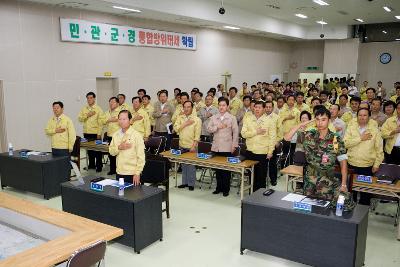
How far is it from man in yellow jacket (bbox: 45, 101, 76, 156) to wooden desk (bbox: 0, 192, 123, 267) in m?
2.68

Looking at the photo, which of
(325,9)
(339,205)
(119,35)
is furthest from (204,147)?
(325,9)

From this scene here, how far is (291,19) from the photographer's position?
15.4 metres

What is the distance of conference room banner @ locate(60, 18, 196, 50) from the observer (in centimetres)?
921

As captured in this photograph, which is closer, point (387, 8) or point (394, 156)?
point (394, 156)

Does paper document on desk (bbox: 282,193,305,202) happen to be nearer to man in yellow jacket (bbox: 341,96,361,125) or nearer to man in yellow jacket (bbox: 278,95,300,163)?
man in yellow jacket (bbox: 278,95,300,163)

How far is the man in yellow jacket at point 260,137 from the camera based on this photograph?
620 centimetres

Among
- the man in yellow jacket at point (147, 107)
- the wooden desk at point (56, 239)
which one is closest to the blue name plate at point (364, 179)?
the wooden desk at point (56, 239)

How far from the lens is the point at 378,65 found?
712 inches

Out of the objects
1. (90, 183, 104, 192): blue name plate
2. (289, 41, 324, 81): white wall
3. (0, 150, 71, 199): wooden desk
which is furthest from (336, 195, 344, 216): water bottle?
(289, 41, 324, 81): white wall

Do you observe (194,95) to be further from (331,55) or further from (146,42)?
(331,55)

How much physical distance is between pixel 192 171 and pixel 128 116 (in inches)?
91.6

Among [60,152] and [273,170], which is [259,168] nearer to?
[273,170]

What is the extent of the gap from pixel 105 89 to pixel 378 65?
45.0ft

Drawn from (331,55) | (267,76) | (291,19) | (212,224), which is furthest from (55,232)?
(331,55)
